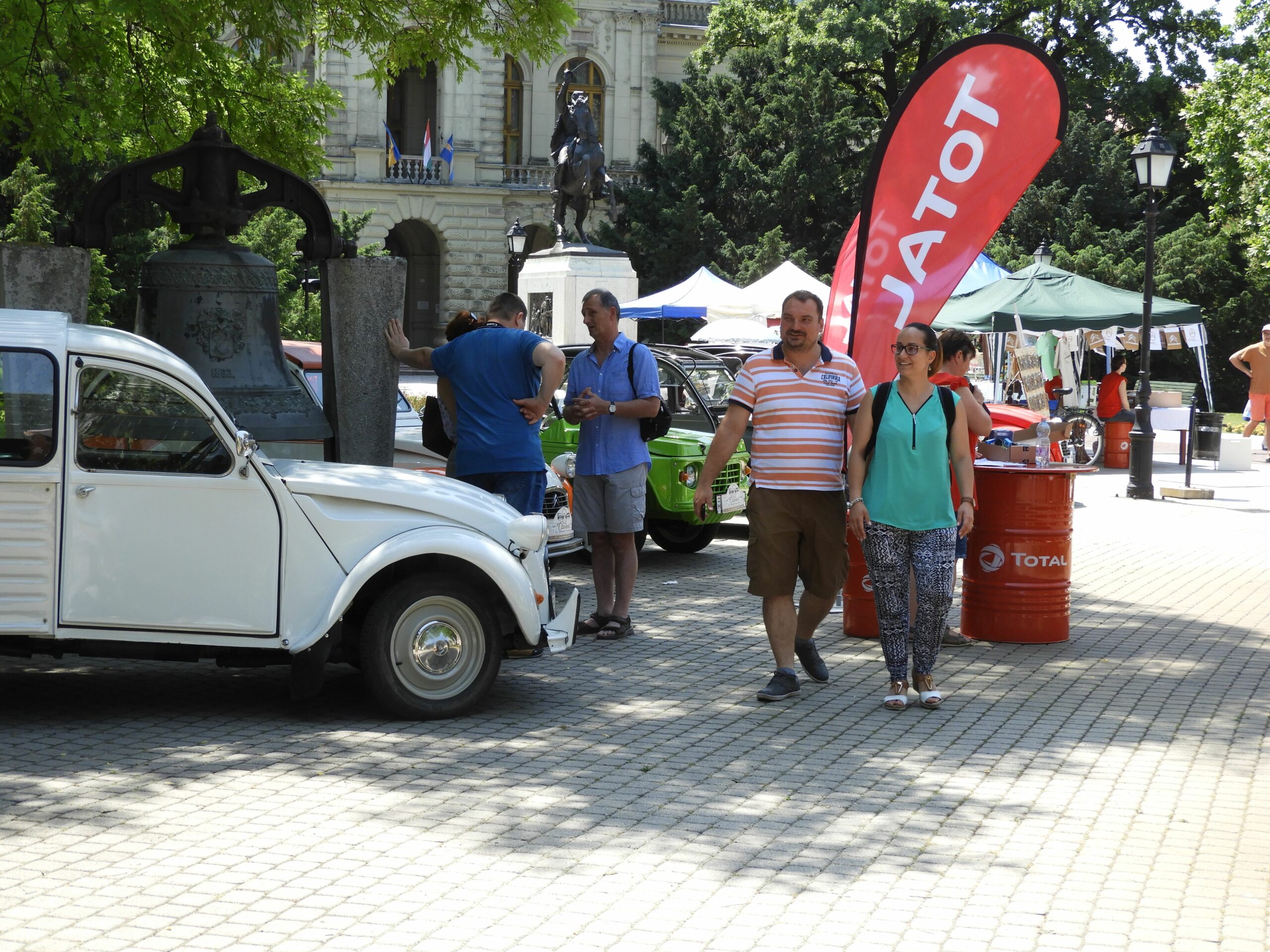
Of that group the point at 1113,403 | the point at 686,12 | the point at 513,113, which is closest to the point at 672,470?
the point at 1113,403

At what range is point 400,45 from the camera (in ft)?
44.4

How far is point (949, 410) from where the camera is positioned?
302 inches

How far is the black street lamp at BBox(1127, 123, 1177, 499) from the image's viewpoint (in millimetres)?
18859

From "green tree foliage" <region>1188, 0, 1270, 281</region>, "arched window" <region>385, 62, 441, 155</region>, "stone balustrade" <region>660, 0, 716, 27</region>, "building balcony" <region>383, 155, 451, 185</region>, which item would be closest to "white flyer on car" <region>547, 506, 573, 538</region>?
"green tree foliage" <region>1188, 0, 1270, 281</region>

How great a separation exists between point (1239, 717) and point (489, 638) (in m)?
3.74

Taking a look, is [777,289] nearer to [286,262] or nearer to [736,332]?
[736,332]

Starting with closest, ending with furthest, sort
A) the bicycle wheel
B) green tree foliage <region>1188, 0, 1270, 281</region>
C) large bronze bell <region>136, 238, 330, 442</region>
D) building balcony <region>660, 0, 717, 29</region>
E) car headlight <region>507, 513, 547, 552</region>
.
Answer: car headlight <region>507, 513, 547, 552</region> < large bronze bell <region>136, 238, 330, 442</region> < the bicycle wheel < green tree foliage <region>1188, 0, 1270, 281</region> < building balcony <region>660, 0, 717, 29</region>

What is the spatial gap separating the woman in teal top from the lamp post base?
11858mm

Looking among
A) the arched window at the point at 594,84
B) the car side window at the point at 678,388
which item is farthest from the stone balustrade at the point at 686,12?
the car side window at the point at 678,388

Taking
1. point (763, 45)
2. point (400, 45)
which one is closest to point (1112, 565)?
point (400, 45)

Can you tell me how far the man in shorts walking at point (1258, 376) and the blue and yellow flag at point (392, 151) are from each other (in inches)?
1221

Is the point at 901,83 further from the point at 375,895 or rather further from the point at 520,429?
the point at 375,895

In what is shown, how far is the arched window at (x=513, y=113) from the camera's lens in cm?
5475

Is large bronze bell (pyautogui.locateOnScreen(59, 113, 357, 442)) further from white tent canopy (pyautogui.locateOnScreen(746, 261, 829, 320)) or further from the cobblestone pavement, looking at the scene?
white tent canopy (pyautogui.locateOnScreen(746, 261, 829, 320))
